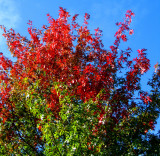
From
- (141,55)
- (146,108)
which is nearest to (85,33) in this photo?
(141,55)

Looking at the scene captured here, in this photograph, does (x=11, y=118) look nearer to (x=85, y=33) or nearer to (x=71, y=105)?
(x=71, y=105)

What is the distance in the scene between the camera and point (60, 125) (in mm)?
8375

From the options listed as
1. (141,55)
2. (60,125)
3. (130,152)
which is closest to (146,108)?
(141,55)

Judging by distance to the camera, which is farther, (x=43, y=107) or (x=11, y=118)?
(x=11, y=118)

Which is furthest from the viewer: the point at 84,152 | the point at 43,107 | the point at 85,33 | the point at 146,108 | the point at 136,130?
the point at 85,33

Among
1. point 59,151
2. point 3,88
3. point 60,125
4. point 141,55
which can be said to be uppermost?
point 141,55

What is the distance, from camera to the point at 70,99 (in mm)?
10438

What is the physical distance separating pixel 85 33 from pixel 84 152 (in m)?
8.56

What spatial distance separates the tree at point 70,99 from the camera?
8469 millimetres

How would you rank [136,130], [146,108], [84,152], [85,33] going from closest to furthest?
1. [84,152]
2. [136,130]
3. [146,108]
4. [85,33]

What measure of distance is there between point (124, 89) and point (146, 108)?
1366 millimetres

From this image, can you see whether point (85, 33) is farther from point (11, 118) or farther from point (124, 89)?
point (11, 118)

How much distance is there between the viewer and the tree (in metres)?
8.47

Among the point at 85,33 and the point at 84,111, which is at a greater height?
the point at 85,33
